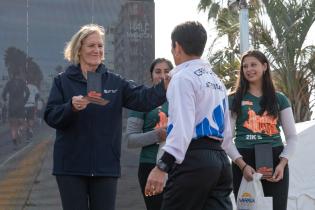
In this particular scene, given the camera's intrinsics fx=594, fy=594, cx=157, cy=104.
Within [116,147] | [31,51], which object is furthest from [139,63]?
[116,147]

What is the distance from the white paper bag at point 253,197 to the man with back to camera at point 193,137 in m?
0.73

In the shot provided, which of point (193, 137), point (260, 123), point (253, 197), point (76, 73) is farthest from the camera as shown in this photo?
point (260, 123)

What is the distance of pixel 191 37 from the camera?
3.00m

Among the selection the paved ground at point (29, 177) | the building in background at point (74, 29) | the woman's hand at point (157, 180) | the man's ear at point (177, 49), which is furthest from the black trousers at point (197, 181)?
the building in background at point (74, 29)

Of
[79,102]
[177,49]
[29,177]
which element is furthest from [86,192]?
[29,177]

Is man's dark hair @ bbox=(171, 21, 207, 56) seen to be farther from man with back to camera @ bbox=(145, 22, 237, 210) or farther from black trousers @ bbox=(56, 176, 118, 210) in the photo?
black trousers @ bbox=(56, 176, 118, 210)

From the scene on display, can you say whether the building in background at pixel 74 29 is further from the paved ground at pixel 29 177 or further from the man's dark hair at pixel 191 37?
the man's dark hair at pixel 191 37

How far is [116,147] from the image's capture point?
3.43 meters

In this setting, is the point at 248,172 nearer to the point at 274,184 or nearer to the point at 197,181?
the point at 274,184

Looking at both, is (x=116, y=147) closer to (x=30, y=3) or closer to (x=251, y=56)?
(x=251, y=56)

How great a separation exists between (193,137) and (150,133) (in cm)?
144

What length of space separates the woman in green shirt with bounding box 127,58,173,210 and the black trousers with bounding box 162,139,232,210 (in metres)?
1.31

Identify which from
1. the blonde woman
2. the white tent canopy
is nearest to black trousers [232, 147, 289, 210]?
the blonde woman

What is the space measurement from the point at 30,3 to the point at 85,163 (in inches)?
116
